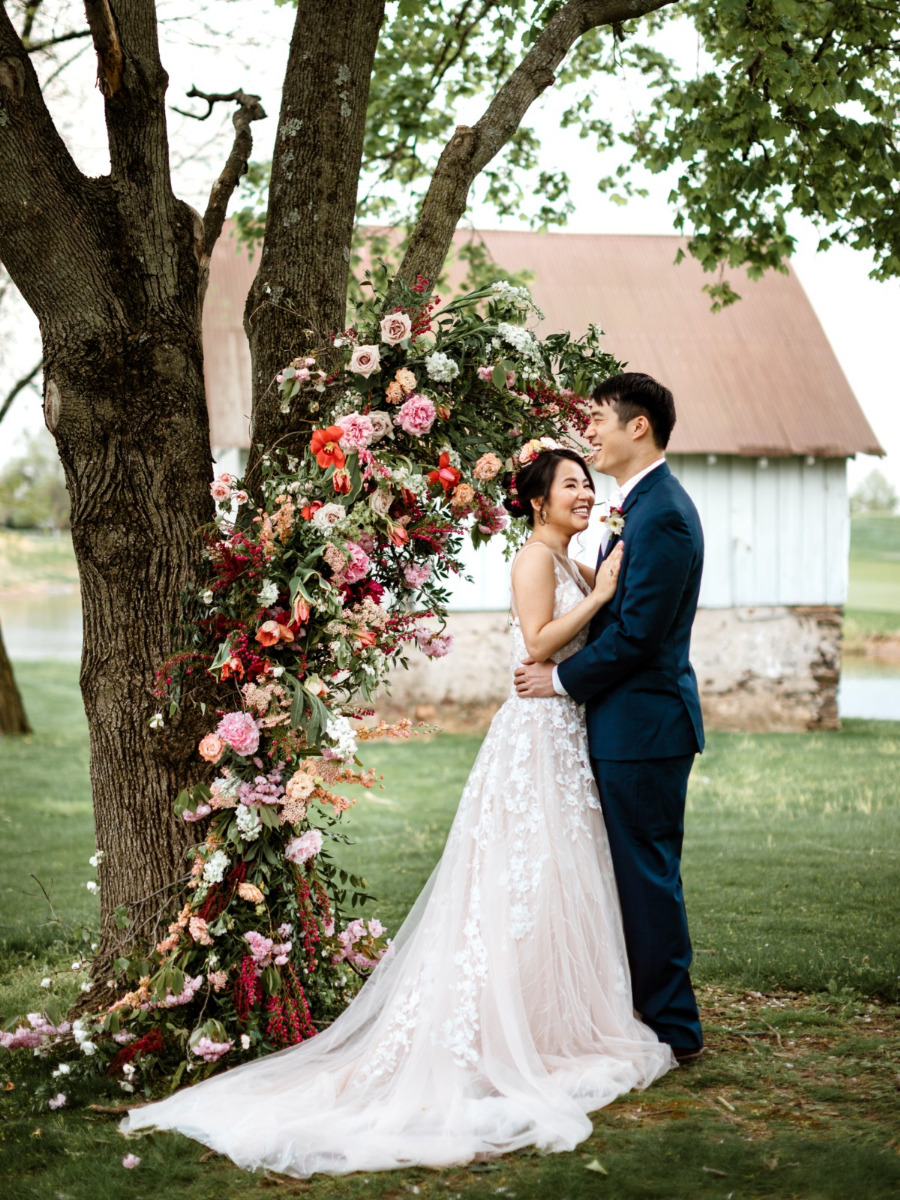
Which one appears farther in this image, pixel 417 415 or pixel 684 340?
pixel 684 340

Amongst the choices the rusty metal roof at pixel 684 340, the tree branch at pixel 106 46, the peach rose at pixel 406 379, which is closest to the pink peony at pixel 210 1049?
the peach rose at pixel 406 379

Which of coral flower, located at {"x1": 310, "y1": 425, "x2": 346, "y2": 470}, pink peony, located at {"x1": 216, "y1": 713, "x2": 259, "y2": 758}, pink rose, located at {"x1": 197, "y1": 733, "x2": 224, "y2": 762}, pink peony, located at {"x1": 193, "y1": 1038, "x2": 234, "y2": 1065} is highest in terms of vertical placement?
coral flower, located at {"x1": 310, "y1": 425, "x2": 346, "y2": 470}

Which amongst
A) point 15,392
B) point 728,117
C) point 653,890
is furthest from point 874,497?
point 653,890

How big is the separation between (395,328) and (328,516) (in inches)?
28.9

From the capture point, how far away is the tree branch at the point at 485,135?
4.57 m

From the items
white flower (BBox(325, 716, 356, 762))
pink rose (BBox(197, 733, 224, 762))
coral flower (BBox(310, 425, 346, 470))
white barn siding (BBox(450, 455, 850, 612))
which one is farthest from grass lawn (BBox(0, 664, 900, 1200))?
white barn siding (BBox(450, 455, 850, 612))

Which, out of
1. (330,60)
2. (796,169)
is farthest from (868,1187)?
(796,169)

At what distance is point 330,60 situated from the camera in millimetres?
4473

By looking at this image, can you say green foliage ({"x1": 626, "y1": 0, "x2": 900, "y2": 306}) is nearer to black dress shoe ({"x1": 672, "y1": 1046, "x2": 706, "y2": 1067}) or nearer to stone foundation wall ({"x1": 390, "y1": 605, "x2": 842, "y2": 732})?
black dress shoe ({"x1": 672, "y1": 1046, "x2": 706, "y2": 1067})

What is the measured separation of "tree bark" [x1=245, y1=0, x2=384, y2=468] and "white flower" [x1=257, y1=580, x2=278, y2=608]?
73cm

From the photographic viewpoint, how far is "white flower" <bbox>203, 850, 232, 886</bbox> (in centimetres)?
401

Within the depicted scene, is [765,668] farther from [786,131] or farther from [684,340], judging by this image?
[786,131]

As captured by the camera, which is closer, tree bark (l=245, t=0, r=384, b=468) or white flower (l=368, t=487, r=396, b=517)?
white flower (l=368, t=487, r=396, b=517)

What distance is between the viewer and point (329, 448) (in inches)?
151
